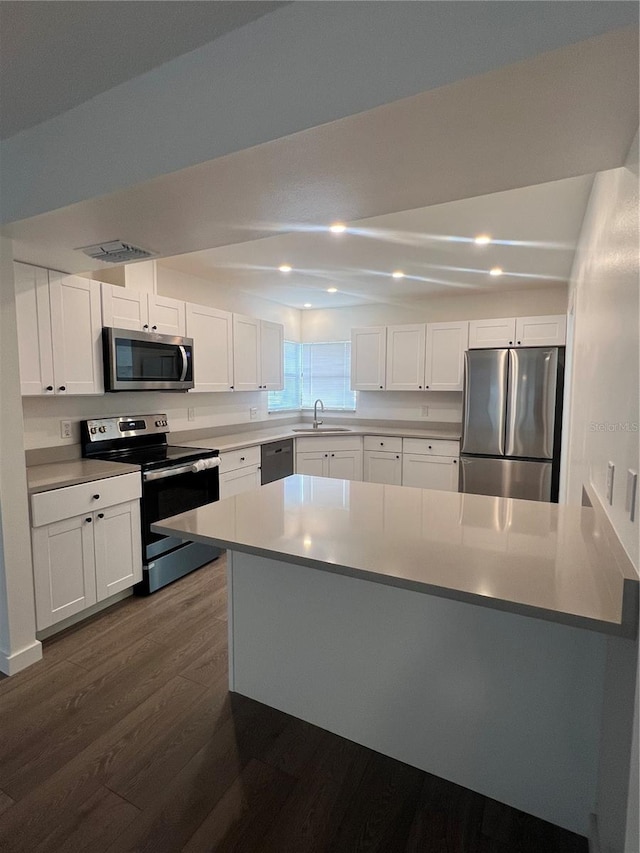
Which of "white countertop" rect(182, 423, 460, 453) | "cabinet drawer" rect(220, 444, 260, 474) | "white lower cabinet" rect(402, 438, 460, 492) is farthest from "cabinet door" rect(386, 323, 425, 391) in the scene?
"cabinet drawer" rect(220, 444, 260, 474)

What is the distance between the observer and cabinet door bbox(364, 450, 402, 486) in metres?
4.97

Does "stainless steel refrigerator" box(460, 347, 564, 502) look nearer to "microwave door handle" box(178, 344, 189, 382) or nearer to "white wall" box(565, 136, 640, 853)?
"white wall" box(565, 136, 640, 853)

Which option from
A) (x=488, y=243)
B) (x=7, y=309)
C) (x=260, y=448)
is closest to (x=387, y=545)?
(x=7, y=309)

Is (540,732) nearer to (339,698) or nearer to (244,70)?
(339,698)

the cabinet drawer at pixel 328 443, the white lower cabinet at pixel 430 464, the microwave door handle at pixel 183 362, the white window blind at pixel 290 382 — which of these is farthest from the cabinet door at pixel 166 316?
the white lower cabinet at pixel 430 464

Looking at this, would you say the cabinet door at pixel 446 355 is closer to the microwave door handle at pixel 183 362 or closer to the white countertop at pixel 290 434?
the white countertop at pixel 290 434

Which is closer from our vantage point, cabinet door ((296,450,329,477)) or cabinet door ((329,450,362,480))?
cabinet door ((296,450,329,477))

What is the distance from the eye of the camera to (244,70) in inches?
52.1

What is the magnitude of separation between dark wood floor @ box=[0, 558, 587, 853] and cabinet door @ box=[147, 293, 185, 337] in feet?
7.41

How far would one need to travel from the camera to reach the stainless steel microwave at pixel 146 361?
2.92 metres

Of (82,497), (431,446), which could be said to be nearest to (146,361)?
(82,497)

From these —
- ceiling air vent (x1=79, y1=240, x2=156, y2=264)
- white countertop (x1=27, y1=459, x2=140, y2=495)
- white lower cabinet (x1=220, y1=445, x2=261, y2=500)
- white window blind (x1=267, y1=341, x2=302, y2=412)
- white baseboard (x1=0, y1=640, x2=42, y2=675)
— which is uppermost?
ceiling air vent (x1=79, y1=240, x2=156, y2=264)

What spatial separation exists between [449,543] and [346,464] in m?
3.66

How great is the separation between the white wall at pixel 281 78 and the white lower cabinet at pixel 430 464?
3.77m
